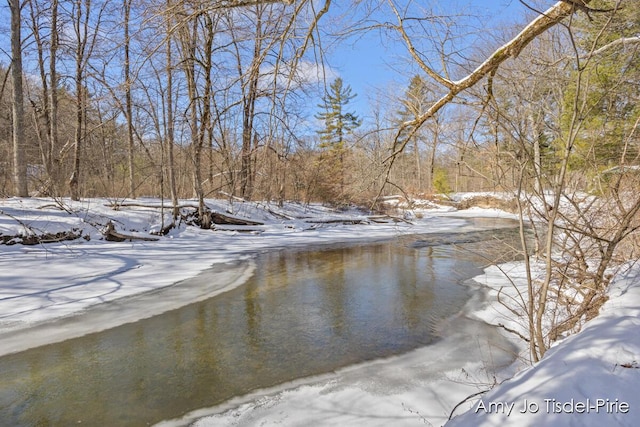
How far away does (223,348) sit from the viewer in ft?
13.6

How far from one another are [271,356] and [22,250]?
7777 mm

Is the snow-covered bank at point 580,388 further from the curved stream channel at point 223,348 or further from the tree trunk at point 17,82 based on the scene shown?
the tree trunk at point 17,82

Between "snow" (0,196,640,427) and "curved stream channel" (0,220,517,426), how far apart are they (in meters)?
0.26

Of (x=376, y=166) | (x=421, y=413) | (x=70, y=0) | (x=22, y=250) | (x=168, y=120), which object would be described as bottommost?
(x=421, y=413)

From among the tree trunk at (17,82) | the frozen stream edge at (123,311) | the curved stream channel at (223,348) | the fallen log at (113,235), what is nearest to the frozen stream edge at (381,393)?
the curved stream channel at (223,348)

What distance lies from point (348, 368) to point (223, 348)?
1.54 m

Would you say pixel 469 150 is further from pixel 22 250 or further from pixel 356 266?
pixel 22 250

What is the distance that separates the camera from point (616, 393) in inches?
57.4

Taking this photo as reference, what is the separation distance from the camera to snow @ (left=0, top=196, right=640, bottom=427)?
1.58 metres

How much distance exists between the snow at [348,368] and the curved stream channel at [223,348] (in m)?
0.26

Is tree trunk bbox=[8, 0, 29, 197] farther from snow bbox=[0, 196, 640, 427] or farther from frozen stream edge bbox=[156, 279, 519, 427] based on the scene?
frozen stream edge bbox=[156, 279, 519, 427]

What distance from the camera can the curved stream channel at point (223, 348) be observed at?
3.07 m

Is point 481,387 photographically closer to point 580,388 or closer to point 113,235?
point 580,388

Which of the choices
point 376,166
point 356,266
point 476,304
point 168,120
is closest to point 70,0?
point 168,120
